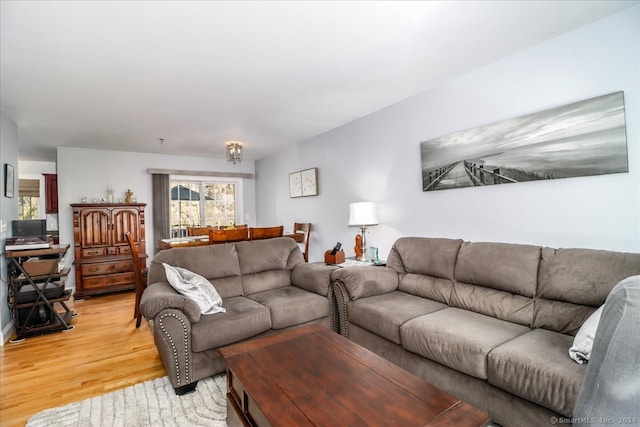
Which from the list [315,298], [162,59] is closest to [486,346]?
[315,298]

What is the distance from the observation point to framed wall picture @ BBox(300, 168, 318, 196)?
4.96 metres

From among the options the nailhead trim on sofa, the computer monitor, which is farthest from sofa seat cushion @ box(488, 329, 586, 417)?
the computer monitor

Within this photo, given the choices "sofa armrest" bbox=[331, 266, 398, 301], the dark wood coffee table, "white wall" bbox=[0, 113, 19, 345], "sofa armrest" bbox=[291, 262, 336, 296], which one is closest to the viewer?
the dark wood coffee table

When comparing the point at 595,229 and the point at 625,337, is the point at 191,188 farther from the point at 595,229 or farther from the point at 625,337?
the point at 625,337

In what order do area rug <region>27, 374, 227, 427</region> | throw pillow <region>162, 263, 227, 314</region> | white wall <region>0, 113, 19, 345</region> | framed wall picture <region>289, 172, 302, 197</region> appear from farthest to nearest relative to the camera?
framed wall picture <region>289, 172, 302, 197</region>, white wall <region>0, 113, 19, 345</region>, throw pillow <region>162, 263, 227, 314</region>, area rug <region>27, 374, 227, 427</region>

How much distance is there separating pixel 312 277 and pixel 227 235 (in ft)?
4.13

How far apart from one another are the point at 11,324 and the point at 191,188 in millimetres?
3528

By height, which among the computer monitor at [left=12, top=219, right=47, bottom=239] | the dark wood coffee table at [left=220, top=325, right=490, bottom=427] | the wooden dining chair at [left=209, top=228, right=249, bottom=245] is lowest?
the dark wood coffee table at [left=220, top=325, right=490, bottom=427]

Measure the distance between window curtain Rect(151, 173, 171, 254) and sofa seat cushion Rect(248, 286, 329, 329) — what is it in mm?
3645

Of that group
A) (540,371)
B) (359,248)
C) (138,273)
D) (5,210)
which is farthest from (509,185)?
(5,210)

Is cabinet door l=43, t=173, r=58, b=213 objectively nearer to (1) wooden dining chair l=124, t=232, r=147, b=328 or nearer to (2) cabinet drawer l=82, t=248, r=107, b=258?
(2) cabinet drawer l=82, t=248, r=107, b=258

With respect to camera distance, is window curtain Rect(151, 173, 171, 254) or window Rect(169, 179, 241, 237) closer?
window curtain Rect(151, 173, 171, 254)

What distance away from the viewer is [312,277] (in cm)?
312

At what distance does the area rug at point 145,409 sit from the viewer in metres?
1.90
